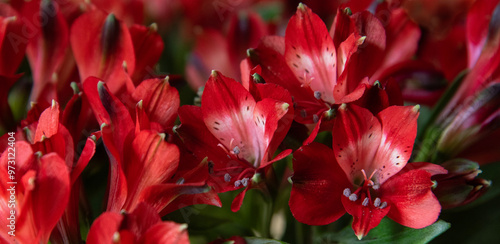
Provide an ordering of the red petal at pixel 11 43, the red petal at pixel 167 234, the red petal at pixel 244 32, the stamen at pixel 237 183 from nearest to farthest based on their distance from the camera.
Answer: the red petal at pixel 167 234, the stamen at pixel 237 183, the red petal at pixel 11 43, the red petal at pixel 244 32

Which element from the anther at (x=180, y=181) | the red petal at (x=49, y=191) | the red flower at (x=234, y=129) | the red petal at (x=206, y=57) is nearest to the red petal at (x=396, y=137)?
the red flower at (x=234, y=129)

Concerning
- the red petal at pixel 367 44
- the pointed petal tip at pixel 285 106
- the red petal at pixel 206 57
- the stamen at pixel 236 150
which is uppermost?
the red petal at pixel 367 44

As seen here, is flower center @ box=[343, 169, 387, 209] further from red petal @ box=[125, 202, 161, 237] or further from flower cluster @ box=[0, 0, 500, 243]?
red petal @ box=[125, 202, 161, 237]

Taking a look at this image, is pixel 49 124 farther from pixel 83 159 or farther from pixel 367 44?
pixel 367 44

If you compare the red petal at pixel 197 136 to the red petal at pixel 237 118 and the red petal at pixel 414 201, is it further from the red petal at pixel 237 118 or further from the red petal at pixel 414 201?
the red petal at pixel 414 201

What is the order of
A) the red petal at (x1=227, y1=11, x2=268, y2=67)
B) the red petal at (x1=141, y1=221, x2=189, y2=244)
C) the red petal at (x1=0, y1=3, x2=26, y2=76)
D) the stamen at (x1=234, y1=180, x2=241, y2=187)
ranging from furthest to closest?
the red petal at (x1=227, y1=11, x2=268, y2=67) < the red petal at (x1=0, y1=3, x2=26, y2=76) < the stamen at (x1=234, y1=180, x2=241, y2=187) < the red petal at (x1=141, y1=221, x2=189, y2=244)

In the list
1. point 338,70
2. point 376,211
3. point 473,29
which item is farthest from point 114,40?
point 473,29

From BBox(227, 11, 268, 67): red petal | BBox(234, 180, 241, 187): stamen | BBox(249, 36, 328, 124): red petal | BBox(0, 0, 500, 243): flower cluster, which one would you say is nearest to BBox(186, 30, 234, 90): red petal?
BBox(227, 11, 268, 67): red petal

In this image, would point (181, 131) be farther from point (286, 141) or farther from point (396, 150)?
point (396, 150)
